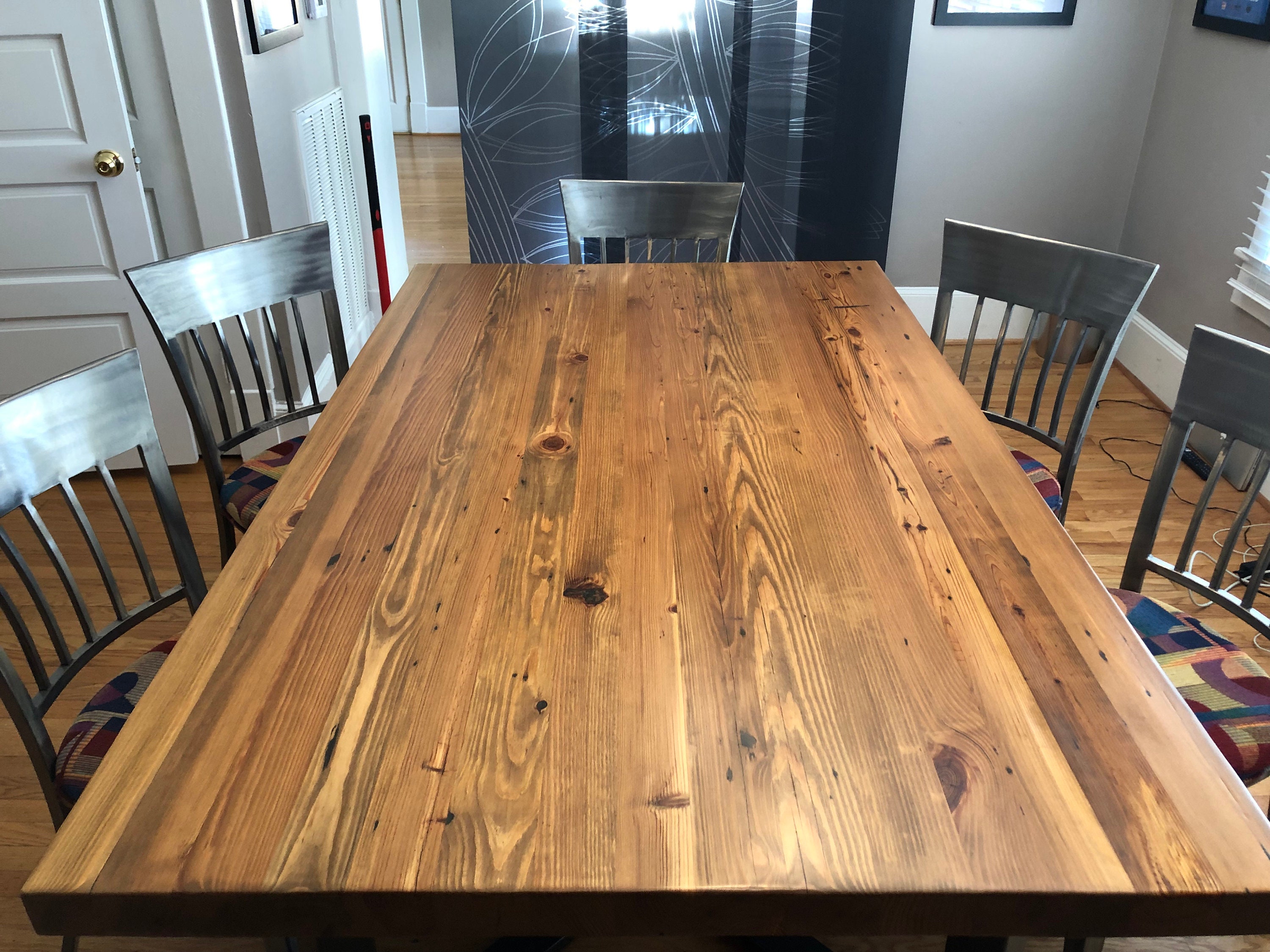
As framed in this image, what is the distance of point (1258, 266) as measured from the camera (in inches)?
111

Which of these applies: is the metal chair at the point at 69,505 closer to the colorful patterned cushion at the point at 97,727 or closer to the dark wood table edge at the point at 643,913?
the colorful patterned cushion at the point at 97,727

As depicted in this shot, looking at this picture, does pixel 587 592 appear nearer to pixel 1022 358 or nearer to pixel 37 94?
pixel 1022 358

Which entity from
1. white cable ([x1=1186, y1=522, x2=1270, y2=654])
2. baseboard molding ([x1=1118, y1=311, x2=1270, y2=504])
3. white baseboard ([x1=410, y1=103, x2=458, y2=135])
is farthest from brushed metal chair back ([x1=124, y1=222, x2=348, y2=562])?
white baseboard ([x1=410, y1=103, x2=458, y2=135])

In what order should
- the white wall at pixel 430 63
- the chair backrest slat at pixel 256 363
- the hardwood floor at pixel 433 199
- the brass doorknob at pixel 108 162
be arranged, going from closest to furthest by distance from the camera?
the chair backrest slat at pixel 256 363 < the brass doorknob at pixel 108 162 < the hardwood floor at pixel 433 199 < the white wall at pixel 430 63

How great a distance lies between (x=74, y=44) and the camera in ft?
7.79

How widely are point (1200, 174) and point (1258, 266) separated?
1.65ft

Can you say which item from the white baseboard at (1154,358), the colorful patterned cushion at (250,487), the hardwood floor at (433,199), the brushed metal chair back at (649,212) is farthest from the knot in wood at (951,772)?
the hardwood floor at (433,199)

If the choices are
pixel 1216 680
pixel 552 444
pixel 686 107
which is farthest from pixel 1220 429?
pixel 686 107

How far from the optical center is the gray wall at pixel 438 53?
7320mm

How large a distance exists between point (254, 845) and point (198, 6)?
235 centimetres

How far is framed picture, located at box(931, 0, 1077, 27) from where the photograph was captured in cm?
335

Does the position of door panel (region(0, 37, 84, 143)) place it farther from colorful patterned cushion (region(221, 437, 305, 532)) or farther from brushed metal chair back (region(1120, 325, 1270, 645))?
brushed metal chair back (region(1120, 325, 1270, 645))

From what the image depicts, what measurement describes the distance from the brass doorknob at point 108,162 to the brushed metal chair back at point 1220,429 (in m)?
2.51

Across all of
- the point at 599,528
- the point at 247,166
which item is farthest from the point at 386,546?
the point at 247,166
